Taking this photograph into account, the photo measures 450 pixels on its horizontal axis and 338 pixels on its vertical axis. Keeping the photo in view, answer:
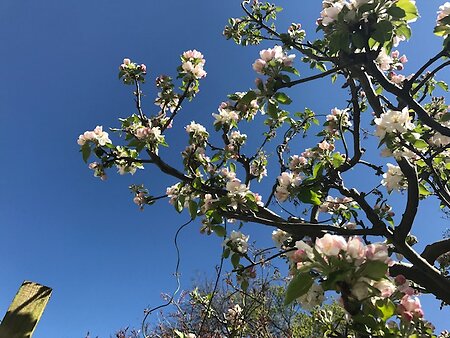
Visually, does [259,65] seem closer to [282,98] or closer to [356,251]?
[282,98]

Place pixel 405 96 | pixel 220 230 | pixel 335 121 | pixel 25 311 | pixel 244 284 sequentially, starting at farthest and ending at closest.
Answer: pixel 335 121, pixel 244 284, pixel 220 230, pixel 405 96, pixel 25 311

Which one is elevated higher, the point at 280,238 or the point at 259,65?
the point at 259,65

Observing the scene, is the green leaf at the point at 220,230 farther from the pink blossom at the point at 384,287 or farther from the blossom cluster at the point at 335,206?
the pink blossom at the point at 384,287

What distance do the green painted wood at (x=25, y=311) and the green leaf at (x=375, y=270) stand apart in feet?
3.35

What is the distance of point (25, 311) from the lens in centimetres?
118

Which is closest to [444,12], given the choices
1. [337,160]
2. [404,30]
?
[404,30]

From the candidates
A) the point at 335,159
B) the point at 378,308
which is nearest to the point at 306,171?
the point at 335,159

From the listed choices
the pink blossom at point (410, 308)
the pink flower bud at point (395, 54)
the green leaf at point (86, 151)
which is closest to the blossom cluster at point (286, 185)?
the pink blossom at point (410, 308)

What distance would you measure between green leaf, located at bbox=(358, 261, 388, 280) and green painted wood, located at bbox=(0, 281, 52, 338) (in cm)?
102

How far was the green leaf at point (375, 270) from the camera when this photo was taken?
0.82 metres

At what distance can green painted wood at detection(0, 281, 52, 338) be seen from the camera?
1.14m

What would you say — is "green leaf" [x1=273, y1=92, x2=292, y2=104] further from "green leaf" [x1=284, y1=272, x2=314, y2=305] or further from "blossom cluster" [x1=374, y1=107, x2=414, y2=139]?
"green leaf" [x1=284, y1=272, x2=314, y2=305]

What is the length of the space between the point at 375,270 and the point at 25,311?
3.49 ft

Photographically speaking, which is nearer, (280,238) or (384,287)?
(384,287)
